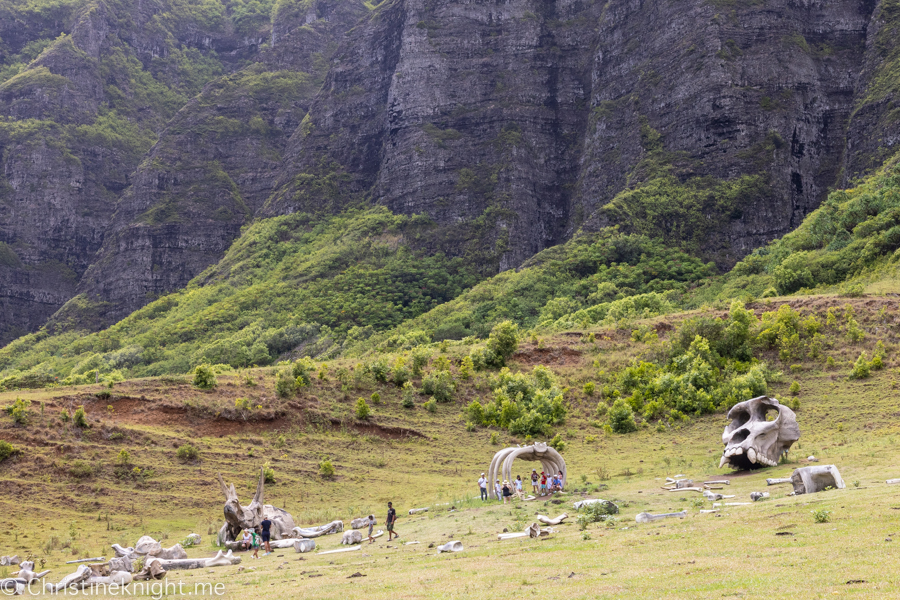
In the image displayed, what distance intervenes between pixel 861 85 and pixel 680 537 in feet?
358

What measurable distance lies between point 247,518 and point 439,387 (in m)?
27.2

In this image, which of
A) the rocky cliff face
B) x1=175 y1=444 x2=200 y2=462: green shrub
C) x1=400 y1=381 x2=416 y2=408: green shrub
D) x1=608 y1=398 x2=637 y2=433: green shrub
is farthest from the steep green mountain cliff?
x1=175 y1=444 x2=200 y2=462: green shrub

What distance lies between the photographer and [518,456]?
33281 millimetres

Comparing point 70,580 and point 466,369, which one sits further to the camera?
point 466,369

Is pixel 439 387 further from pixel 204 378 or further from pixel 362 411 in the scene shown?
pixel 204 378

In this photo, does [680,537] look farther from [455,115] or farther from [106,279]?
[106,279]

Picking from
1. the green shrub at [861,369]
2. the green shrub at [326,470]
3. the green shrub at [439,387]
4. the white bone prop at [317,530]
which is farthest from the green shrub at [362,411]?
the green shrub at [861,369]

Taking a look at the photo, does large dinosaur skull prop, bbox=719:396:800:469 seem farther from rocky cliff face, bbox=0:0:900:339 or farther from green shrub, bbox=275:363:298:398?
rocky cliff face, bbox=0:0:900:339

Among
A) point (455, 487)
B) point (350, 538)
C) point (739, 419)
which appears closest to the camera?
point (350, 538)

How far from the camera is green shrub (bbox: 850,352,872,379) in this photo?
47281 millimetres

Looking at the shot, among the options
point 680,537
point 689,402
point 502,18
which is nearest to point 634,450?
point 689,402

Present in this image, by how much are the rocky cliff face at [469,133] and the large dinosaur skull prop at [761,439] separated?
69.7 m

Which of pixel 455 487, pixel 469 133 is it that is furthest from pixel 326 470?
pixel 469 133

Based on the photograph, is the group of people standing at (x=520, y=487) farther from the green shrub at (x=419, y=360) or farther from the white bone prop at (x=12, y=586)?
the green shrub at (x=419, y=360)
